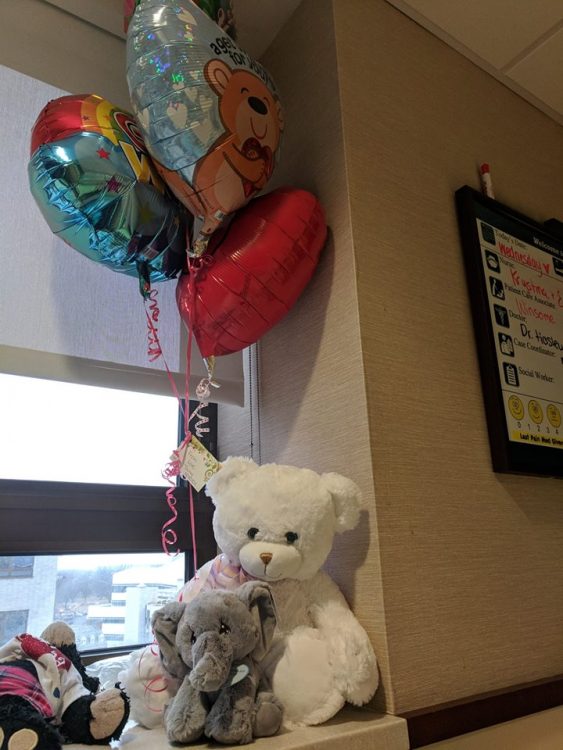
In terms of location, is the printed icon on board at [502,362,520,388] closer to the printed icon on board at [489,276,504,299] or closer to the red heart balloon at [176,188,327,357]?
the printed icon on board at [489,276,504,299]

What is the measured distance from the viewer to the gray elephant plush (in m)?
0.72

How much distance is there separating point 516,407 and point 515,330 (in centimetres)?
18

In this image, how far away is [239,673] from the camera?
0.75m

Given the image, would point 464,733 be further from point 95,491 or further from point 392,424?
point 95,491

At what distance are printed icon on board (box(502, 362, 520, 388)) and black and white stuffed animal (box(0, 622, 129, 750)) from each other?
3.03 feet

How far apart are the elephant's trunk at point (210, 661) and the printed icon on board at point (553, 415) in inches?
35.6

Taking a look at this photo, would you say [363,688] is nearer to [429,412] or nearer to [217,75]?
[429,412]

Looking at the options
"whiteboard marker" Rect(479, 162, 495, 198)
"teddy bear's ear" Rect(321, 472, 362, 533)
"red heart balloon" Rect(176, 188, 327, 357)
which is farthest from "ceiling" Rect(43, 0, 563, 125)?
"teddy bear's ear" Rect(321, 472, 362, 533)

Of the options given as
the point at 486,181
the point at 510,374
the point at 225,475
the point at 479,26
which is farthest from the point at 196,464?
the point at 479,26

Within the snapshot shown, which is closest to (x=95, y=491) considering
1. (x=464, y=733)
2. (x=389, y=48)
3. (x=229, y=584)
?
(x=229, y=584)

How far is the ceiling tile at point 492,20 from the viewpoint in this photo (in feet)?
4.48

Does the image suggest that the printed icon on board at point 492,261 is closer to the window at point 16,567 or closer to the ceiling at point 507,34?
the ceiling at point 507,34

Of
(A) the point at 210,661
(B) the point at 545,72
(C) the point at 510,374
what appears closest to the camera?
(A) the point at 210,661

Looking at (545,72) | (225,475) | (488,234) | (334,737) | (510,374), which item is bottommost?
(334,737)
